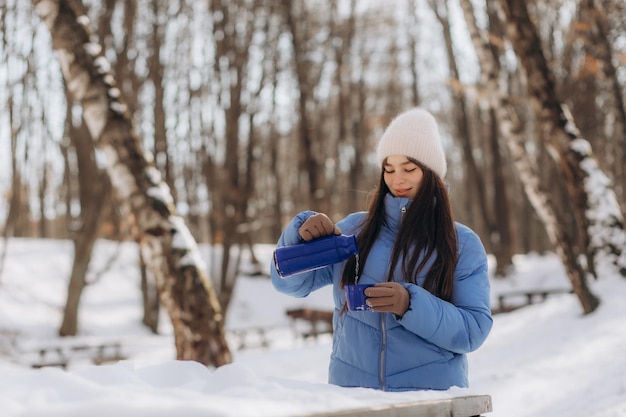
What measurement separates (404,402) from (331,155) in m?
26.4

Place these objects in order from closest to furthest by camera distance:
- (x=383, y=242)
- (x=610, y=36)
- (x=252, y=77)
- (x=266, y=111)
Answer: (x=383, y=242) < (x=610, y=36) < (x=252, y=77) < (x=266, y=111)

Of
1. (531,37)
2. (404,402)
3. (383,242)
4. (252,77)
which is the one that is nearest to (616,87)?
(531,37)

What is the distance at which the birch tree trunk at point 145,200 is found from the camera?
531cm

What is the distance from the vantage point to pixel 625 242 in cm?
795

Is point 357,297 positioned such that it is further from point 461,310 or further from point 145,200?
point 145,200

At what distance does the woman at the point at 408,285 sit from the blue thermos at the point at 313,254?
0.15ft

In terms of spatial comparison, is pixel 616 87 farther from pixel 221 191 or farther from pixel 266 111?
pixel 266 111

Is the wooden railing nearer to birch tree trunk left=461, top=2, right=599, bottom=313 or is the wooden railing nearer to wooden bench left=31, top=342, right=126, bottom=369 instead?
birch tree trunk left=461, top=2, right=599, bottom=313

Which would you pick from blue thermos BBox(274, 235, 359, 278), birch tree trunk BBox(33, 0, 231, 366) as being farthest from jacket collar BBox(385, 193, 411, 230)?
birch tree trunk BBox(33, 0, 231, 366)

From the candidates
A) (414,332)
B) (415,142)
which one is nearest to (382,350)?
(414,332)

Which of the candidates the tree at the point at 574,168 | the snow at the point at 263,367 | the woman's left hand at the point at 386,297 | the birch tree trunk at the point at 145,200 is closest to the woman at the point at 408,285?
the woman's left hand at the point at 386,297

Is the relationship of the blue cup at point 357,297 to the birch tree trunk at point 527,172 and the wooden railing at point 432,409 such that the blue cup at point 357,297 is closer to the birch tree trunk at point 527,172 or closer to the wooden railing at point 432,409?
the wooden railing at point 432,409

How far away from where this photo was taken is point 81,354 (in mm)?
15680

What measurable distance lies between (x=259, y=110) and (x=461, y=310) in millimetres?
17762
